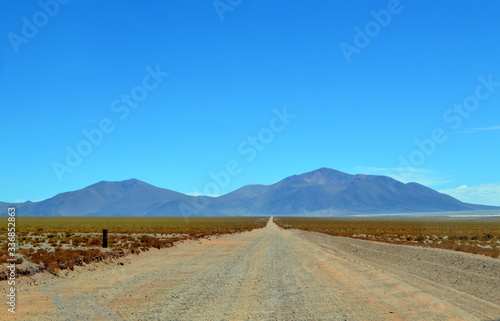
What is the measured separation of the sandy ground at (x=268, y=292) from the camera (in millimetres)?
8852

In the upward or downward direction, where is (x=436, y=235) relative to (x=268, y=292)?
downward

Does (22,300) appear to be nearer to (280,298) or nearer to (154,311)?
(154,311)

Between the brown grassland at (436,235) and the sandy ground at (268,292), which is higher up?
the sandy ground at (268,292)

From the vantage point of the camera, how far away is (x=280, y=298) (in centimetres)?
1038

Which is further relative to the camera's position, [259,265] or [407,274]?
[259,265]

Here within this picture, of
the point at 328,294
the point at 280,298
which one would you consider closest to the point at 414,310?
the point at 328,294

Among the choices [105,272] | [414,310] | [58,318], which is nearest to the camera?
[58,318]

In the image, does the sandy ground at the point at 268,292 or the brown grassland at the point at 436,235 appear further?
the brown grassland at the point at 436,235

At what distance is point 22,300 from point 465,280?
40.8ft

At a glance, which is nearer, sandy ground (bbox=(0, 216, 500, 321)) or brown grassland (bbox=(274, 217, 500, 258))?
sandy ground (bbox=(0, 216, 500, 321))

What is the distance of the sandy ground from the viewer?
8.85m

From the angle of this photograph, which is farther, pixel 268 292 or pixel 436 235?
pixel 436 235

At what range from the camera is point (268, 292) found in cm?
1120

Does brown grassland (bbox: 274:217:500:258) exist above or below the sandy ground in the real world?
below
